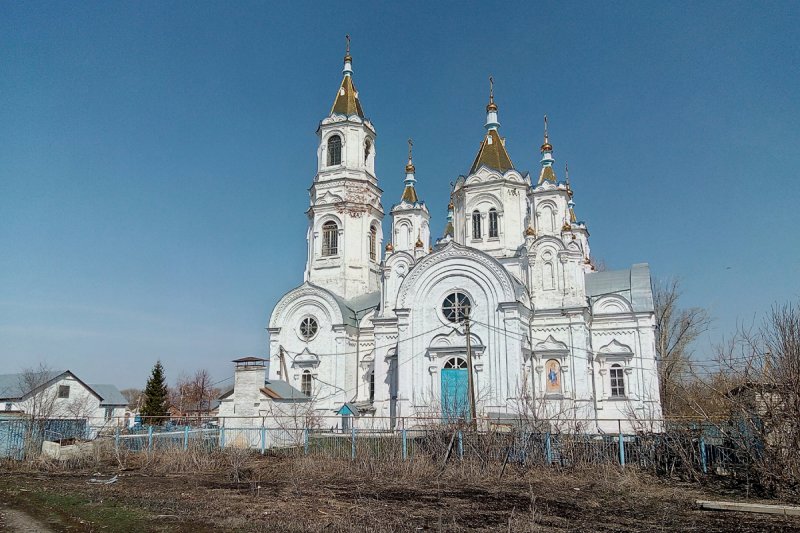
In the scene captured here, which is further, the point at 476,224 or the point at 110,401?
the point at 110,401

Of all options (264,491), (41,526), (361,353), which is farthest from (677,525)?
(361,353)

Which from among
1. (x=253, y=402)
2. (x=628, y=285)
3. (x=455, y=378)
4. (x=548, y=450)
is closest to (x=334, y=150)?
(x=455, y=378)

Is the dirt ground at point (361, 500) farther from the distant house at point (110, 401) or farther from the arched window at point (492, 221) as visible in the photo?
the distant house at point (110, 401)

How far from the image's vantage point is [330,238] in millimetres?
35906

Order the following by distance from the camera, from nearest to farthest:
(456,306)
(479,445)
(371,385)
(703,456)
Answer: (703,456)
(479,445)
(456,306)
(371,385)

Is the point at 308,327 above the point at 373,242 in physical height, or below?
below

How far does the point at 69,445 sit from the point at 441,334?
15.3 metres

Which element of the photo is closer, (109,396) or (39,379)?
(39,379)

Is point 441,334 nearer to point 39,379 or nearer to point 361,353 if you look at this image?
point 361,353

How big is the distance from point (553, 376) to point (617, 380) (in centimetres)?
343

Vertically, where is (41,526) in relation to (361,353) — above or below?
below

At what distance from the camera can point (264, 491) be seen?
46.2 ft

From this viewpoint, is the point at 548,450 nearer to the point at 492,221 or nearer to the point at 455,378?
the point at 455,378

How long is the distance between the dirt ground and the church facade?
875 centimetres
